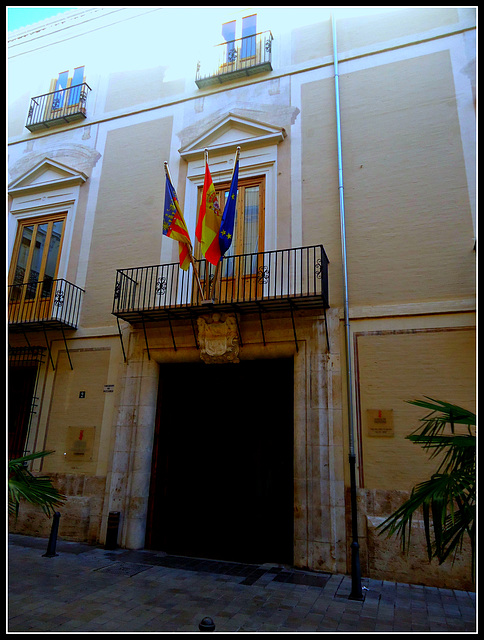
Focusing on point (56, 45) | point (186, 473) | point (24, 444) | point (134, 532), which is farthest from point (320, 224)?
point (56, 45)

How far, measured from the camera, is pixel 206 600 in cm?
549

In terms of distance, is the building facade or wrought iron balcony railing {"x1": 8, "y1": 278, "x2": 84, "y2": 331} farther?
wrought iron balcony railing {"x1": 8, "y1": 278, "x2": 84, "y2": 331}

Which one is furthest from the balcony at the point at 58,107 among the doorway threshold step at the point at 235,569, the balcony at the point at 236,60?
the doorway threshold step at the point at 235,569

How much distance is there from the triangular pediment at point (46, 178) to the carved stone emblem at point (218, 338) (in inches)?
212

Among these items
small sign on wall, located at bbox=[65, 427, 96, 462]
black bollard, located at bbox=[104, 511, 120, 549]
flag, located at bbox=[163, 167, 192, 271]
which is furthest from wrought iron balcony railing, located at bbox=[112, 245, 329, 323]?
black bollard, located at bbox=[104, 511, 120, 549]

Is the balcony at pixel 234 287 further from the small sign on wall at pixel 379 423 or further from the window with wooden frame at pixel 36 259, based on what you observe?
the window with wooden frame at pixel 36 259

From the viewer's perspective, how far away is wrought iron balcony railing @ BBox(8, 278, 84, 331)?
32.1 feet

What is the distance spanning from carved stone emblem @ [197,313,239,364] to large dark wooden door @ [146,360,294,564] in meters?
0.47

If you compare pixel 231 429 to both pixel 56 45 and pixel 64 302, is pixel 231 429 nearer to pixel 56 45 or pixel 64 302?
pixel 64 302

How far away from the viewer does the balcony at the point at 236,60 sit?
396 inches

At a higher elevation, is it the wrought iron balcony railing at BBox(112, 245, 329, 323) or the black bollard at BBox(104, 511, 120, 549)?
the wrought iron balcony railing at BBox(112, 245, 329, 323)

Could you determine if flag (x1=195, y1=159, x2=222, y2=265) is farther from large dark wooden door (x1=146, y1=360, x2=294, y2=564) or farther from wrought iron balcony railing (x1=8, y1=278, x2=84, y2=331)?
wrought iron balcony railing (x1=8, y1=278, x2=84, y2=331)

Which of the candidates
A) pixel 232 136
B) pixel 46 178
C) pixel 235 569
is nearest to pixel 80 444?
pixel 235 569

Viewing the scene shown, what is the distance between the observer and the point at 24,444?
9680mm
